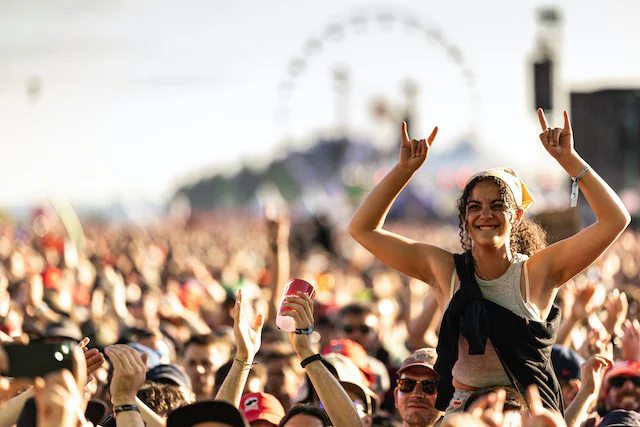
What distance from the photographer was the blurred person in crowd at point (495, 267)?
368cm

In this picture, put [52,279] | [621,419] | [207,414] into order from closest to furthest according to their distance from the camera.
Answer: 1. [207,414]
2. [621,419]
3. [52,279]

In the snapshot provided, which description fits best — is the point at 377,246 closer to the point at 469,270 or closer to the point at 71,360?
the point at 469,270

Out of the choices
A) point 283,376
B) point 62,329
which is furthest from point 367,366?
point 62,329

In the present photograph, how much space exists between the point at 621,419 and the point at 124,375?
2.09m

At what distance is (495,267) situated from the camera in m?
3.86

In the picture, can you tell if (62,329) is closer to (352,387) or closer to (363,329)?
(363,329)

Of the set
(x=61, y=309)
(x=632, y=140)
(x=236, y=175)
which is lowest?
(x=236, y=175)

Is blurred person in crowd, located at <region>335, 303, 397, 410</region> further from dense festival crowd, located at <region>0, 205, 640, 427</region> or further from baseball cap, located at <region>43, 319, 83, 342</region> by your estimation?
baseball cap, located at <region>43, 319, 83, 342</region>

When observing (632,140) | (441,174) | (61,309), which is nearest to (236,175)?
(441,174)

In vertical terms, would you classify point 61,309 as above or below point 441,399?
below

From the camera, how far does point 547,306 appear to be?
12.4 feet

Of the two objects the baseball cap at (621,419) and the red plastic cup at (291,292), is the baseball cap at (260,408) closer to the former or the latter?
the red plastic cup at (291,292)

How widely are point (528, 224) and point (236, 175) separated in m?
163

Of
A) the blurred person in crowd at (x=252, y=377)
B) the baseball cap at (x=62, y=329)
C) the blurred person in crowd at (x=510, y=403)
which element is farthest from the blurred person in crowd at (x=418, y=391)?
the baseball cap at (x=62, y=329)
